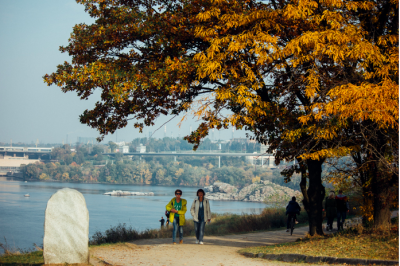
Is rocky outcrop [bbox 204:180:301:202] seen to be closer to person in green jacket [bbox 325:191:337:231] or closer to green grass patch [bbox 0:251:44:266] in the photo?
person in green jacket [bbox 325:191:337:231]

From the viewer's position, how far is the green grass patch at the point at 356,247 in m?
7.96

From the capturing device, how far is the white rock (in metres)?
6.73

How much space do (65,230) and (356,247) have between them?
6.04 meters

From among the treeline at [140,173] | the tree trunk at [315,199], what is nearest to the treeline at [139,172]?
the treeline at [140,173]

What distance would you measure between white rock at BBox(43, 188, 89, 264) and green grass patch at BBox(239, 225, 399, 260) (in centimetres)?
450

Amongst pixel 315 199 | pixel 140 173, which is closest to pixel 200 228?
pixel 315 199

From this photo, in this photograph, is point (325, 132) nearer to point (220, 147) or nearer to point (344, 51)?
point (344, 51)

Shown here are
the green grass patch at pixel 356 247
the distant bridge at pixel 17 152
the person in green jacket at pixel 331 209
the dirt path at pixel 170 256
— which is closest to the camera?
the green grass patch at pixel 356 247

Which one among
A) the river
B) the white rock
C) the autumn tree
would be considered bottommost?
the river

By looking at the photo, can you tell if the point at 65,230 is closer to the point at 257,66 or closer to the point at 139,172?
the point at 257,66

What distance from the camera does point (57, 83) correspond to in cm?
1135

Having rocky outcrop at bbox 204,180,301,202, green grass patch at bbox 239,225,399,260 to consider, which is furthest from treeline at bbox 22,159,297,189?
green grass patch at bbox 239,225,399,260

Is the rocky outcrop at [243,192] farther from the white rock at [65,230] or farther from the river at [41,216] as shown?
the white rock at [65,230]

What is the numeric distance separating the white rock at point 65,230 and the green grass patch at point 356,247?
450 centimetres
